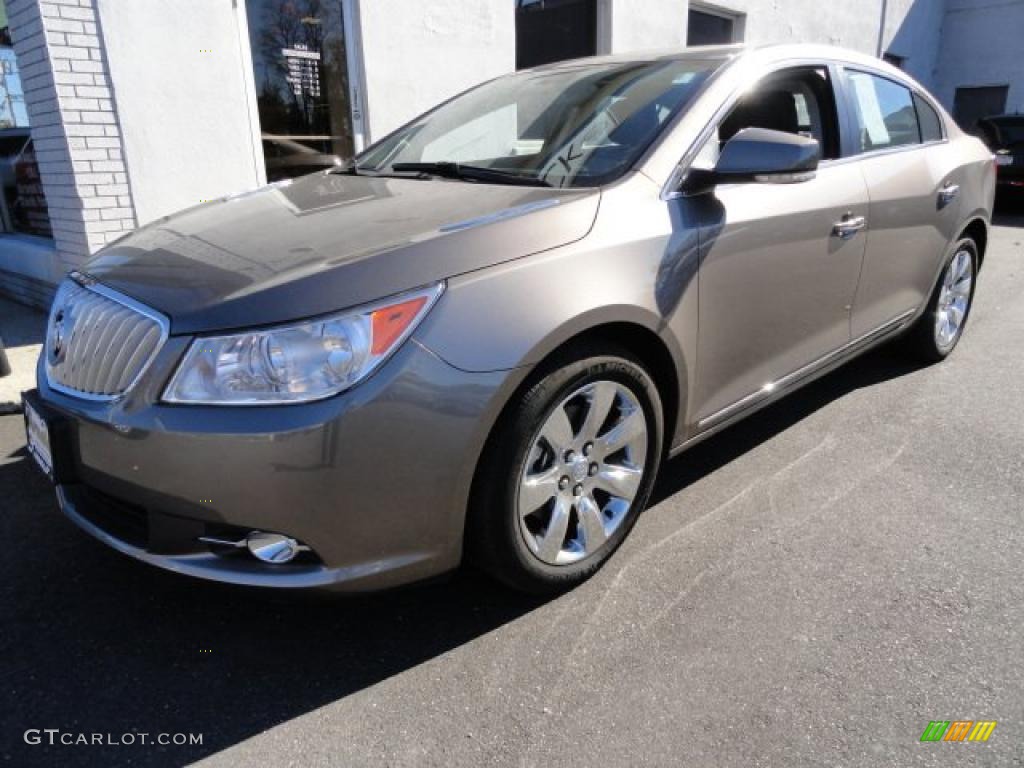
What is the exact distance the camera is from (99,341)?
2.01 m

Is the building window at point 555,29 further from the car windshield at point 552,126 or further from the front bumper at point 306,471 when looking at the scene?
the front bumper at point 306,471

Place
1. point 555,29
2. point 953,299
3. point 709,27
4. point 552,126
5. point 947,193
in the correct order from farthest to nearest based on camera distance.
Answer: point 709,27 → point 555,29 → point 953,299 → point 947,193 → point 552,126

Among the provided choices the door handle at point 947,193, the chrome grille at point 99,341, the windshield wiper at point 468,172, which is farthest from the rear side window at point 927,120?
the chrome grille at point 99,341

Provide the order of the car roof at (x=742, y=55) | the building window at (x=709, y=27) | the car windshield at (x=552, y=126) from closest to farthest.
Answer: the car windshield at (x=552, y=126) → the car roof at (x=742, y=55) → the building window at (x=709, y=27)

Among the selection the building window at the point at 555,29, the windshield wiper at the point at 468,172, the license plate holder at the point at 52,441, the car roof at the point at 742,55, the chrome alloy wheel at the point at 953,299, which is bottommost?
the chrome alloy wheel at the point at 953,299

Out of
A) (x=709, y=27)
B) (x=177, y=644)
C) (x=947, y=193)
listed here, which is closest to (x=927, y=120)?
(x=947, y=193)

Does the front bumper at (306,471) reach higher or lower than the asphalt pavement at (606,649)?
higher

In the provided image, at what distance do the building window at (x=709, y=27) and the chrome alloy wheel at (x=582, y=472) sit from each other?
311 inches

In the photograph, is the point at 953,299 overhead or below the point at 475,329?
below

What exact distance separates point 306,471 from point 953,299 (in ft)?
13.5

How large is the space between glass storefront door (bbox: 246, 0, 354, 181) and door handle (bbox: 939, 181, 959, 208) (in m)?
4.02

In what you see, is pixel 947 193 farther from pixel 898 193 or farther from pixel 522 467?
pixel 522 467

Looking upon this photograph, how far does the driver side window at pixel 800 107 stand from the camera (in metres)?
2.94

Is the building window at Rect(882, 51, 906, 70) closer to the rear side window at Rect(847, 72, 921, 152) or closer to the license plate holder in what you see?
the rear side window at Rect(847, 72, 921, 152)
